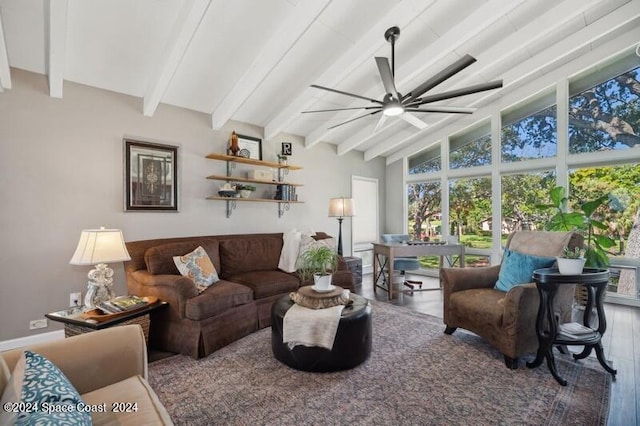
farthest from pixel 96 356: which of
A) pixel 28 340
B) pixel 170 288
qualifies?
pixel 28 340

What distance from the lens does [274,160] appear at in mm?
4766

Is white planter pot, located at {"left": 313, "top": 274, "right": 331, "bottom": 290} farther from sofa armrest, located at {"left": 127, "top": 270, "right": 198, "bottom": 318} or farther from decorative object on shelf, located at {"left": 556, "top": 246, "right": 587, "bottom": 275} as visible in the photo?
decorative object on shelf, located at {"left": 556, "top": 246, "right": 587, "bottom": 275}

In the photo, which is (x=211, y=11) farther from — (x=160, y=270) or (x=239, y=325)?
(x=239, y=325)

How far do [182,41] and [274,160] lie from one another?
7.54ft

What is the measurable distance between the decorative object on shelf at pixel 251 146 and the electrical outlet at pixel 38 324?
9.10ft

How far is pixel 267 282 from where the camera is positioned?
11.0 ft

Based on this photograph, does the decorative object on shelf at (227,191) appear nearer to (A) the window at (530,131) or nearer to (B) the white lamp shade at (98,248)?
(B) the white lamp shade at (98,248)

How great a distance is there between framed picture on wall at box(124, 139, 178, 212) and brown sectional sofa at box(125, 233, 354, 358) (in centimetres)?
46

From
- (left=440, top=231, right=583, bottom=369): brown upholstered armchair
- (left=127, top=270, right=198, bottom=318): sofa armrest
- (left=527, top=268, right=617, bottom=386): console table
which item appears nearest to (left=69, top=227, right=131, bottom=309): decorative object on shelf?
(left=127, top=270, right=198, bottom=318): sofa armrest

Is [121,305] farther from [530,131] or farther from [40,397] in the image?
[530,131]

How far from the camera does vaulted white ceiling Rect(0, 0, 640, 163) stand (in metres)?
2.54

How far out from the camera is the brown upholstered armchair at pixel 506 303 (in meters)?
2.34

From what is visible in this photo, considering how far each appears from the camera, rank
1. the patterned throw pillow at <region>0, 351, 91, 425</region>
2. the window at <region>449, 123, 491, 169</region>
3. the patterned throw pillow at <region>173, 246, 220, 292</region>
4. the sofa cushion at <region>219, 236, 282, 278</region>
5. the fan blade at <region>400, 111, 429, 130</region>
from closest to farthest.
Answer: the patterned throw pillow at <region>0, 351, 91, 425</region> → the patterned throw pillow at <region>173, 246, 220, 292</region> → the fan blade at <region>400, 111, 429, 130</region> → the sofa cushion at <region>219, 236, 282, 278</region> → the window at <region>449, 123, 491, 169</region>

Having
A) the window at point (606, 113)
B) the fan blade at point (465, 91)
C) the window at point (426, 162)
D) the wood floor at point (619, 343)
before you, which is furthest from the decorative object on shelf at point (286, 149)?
the window at point (606, 113)
